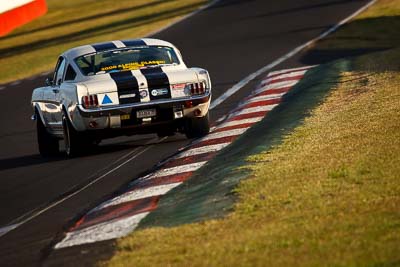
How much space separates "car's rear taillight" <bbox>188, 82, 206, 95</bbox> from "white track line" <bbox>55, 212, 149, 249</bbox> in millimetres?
5583

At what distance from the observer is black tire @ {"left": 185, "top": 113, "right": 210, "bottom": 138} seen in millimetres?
14664

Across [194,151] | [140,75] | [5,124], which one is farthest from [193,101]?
[5,124]

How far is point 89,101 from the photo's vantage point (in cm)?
1413

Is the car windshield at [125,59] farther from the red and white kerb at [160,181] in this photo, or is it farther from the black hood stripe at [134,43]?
the red and white kerb at [160,181]

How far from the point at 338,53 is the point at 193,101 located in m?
10.5

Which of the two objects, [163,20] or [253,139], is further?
[163,20]

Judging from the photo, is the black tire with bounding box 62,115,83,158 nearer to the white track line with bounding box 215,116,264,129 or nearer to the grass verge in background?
the white track line with bounding box 215,116,264,129

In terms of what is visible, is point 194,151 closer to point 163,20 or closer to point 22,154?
point 22,154

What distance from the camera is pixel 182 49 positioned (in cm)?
2895

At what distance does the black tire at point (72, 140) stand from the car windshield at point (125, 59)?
0.71 meters

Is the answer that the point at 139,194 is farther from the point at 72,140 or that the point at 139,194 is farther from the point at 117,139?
the point at 117,139

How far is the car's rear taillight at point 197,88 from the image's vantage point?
14.5 m

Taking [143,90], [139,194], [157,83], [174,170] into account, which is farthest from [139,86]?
[139,194]

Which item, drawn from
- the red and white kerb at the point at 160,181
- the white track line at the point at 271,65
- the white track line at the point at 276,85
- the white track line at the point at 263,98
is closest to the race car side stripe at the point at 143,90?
the red and white kerb at the point at 160,181
